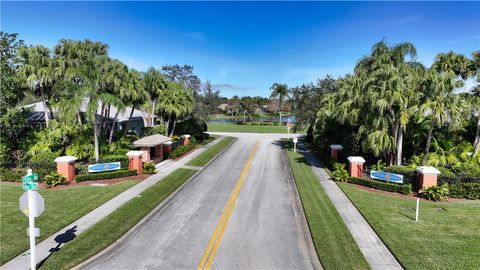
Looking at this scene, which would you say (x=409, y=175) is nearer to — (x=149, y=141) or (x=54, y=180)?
(x=149, y=141)

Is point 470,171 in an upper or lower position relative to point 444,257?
upper

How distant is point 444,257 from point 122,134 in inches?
1275

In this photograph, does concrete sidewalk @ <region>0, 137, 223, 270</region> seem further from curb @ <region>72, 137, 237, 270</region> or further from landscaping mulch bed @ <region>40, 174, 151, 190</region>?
curb @ <region>72, 137, 237, 270</region>

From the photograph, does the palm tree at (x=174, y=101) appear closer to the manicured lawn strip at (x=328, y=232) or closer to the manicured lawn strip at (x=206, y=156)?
the manicured lawn strip at (x=206, y=156)

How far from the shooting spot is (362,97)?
2291cm

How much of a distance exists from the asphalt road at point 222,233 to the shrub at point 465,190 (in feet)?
31.1

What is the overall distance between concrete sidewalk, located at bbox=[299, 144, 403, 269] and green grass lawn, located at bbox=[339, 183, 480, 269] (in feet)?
0.90

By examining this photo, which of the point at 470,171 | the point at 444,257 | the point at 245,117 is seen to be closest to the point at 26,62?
the point at 444,257

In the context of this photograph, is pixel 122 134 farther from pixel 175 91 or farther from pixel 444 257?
pixel 444 257

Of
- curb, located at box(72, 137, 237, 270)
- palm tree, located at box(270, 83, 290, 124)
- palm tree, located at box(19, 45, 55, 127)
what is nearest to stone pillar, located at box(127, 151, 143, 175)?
curb, located at box(72, 137, 237, 270)

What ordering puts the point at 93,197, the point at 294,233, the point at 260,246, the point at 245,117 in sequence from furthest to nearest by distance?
the point at 245,117
the point at 93,197
the point at 294,233
the point at 260,246

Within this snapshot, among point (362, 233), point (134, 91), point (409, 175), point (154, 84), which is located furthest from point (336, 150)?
point (154, 84)

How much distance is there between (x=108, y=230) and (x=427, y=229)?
13815 millimetres

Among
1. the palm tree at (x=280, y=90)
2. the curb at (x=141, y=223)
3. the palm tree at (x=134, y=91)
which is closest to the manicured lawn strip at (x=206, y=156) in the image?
the curb at (x=141, y=223)
